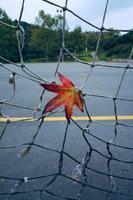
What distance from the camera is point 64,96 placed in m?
1.10

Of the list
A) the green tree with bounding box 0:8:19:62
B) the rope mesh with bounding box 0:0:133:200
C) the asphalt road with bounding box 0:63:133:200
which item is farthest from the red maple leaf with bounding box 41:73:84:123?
the asphalt road with bounding box 0:63:133:200

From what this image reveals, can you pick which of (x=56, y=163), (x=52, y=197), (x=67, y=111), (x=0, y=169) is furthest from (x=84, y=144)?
(x=67, y=111)

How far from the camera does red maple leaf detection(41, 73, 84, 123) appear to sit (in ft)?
3.55

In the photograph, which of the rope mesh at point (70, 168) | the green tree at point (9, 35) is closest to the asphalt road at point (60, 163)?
the rope mesh at point (70, 168)

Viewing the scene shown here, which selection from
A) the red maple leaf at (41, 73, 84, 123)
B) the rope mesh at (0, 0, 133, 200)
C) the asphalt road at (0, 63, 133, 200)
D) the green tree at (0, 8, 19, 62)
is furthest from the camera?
the asphalt road at (0, 63, 133, 200)

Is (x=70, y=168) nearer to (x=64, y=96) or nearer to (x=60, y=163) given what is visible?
(x=60, y=163)

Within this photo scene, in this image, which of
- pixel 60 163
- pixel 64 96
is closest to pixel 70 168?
pixel 60 163

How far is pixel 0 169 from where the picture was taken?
2.20 m

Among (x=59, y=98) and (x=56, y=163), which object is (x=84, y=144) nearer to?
(x=56, y=163)

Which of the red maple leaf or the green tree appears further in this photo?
the green tree

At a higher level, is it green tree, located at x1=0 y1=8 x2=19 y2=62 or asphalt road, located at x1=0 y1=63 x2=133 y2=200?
green tree, located at x1=0 y1=8 x2=19 y2=62

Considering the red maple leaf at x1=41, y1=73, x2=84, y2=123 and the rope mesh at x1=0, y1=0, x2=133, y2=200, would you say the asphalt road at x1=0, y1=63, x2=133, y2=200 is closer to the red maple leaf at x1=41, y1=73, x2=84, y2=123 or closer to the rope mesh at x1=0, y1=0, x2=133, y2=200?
the rope mesh at x1=0, y1=0, x2=133, y2=200

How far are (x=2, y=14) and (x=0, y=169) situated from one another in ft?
2.84

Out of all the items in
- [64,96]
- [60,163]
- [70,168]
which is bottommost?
[70,168]
